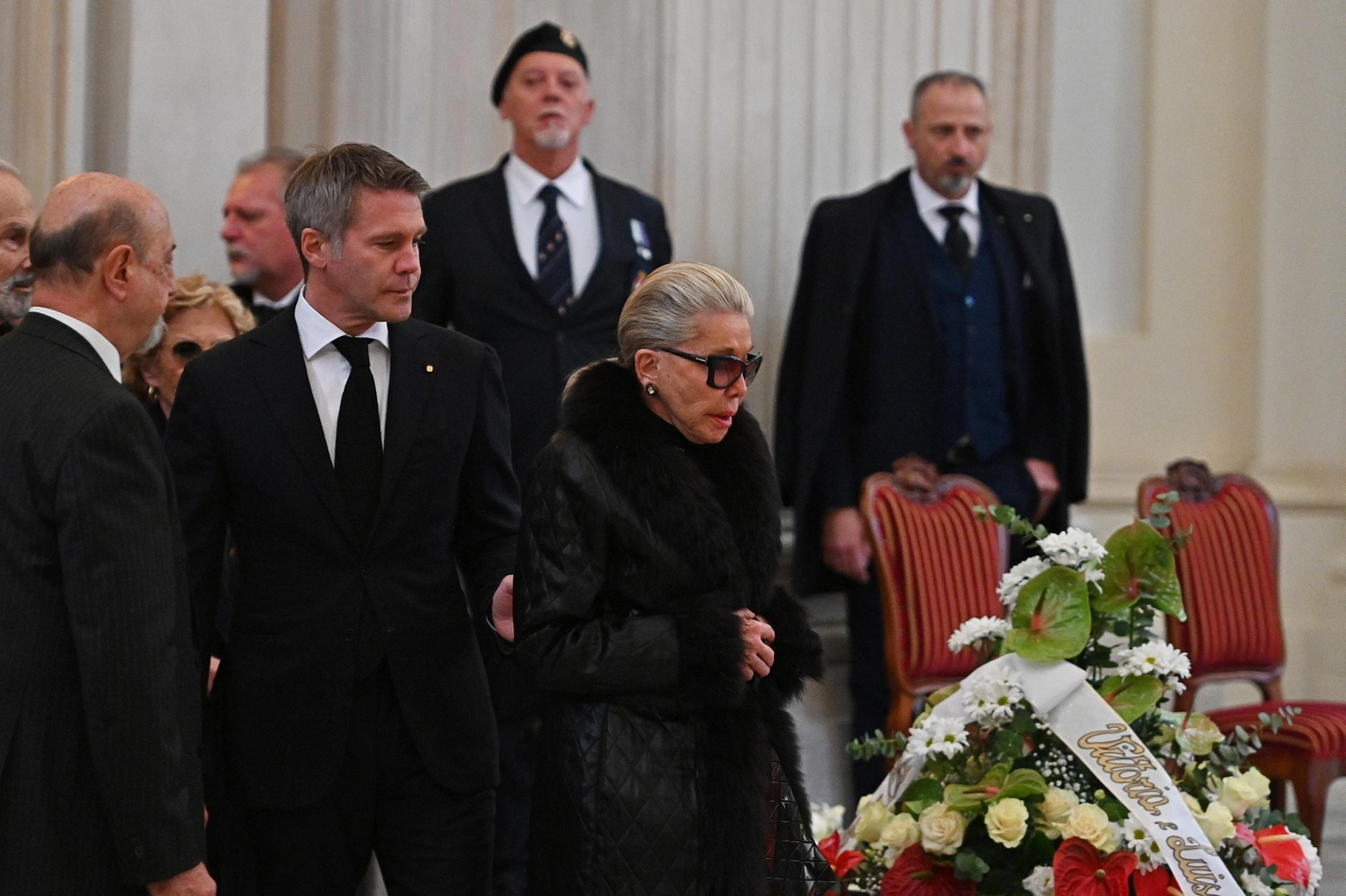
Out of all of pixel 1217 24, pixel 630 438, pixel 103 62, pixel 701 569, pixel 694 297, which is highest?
pixel 1217 24

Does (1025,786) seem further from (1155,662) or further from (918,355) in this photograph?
(918,355)

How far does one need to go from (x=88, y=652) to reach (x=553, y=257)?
2.66 metres

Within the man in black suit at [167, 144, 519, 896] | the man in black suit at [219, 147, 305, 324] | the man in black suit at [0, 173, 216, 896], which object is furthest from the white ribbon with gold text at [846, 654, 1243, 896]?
the man in black suit at [219, 147, 305, 324]

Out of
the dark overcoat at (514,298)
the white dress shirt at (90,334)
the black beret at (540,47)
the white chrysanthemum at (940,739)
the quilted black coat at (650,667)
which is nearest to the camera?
the white dress shirt at (90,334)

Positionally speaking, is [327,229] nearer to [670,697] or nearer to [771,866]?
[670,697]

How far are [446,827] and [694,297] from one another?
0.97 metres

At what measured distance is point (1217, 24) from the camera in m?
6.81

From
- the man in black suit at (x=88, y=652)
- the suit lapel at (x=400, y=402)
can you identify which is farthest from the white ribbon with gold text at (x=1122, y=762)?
the man in black suit at (x=88, y=652)

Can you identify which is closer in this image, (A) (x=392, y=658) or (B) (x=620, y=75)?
(A) (x=392, y=658)

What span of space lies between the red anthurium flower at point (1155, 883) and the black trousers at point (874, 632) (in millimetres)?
1900

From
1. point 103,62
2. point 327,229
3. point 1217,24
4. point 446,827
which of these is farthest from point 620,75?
point 446,827

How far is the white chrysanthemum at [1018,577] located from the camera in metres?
3.30

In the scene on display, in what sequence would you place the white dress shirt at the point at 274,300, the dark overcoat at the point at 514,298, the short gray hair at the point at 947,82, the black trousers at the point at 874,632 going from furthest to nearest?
the short gray hair at the point at 947,82 → the black trousers at the point at 874,632 → the dark overcoat at the point at 514,298 → the white dress shirt at the point at 274,300

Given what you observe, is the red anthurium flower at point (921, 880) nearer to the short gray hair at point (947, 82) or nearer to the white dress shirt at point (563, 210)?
the white dress shirt at point (563, 210)
